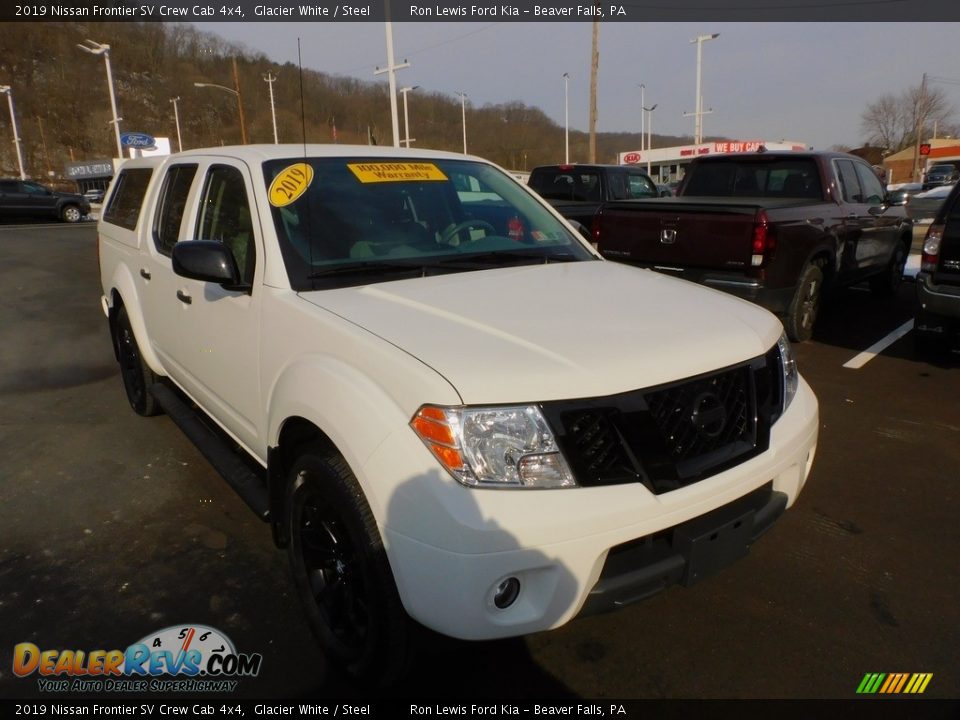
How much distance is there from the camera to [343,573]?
7.43ft

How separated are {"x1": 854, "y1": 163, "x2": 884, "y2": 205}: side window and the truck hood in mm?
6137

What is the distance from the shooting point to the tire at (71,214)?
2664 centimetres

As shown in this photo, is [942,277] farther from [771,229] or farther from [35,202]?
[35,202]

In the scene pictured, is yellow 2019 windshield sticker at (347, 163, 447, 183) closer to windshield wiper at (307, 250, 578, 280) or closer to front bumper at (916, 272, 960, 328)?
windshield wiper at (307, 250, 578, 280)

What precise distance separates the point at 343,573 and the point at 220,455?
1285 mm

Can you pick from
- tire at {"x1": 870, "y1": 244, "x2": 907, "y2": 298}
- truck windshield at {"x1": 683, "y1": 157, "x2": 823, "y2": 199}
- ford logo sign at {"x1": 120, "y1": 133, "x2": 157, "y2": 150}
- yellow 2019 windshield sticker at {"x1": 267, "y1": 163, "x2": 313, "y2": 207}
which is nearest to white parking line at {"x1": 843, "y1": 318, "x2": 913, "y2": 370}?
tire at {"x1": 870, "y1": 244, "x2": 907, "y2": 298}

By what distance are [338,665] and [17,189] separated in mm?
29266

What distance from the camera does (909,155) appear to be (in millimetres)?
75000

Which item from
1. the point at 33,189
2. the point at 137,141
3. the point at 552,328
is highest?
the point at 137,141

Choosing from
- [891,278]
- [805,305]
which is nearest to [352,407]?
[805,305]

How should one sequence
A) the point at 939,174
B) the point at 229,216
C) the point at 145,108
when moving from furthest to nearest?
the point at 145,108 → the point at 939,174 → the point at 229,216

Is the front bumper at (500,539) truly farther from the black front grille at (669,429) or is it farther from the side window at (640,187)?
the side window at (640,187)

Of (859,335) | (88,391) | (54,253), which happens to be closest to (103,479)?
(88,391)

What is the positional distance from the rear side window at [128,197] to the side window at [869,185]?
7324 mm
